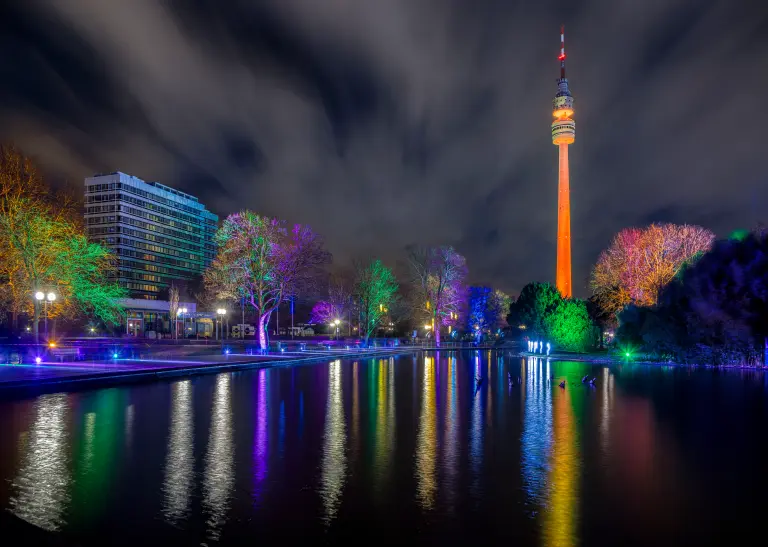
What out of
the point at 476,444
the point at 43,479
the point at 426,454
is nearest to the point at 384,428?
the point at 476,444

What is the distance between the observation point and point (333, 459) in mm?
10445

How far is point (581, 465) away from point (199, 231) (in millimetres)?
179976

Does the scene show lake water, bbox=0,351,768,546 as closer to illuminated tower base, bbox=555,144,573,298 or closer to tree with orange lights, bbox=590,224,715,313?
tree with orange lights, bbox=590,224,715,313

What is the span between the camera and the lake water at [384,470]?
6.97 metres

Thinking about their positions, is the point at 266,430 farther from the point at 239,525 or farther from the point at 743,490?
the point at 743,490

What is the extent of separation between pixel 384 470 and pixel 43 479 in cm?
517

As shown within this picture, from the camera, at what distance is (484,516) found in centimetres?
738

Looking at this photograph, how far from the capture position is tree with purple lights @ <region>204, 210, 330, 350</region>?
4362 centimetres

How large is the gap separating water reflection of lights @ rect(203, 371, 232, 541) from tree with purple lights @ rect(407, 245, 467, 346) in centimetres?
5850

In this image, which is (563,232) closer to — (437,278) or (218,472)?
(437,278)

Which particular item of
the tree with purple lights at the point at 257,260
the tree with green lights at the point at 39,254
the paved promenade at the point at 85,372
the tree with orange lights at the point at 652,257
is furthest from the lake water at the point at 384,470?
the tree with orange lights at the point at 652,257

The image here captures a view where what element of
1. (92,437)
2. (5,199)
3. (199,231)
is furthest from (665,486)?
(199,231)

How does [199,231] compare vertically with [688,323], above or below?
above

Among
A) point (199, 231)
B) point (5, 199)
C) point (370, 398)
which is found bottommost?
point (370, 398)
